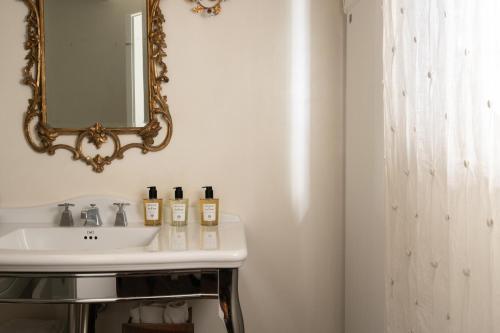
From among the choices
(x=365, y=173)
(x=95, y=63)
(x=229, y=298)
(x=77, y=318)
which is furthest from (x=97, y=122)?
(x=365, y=173)

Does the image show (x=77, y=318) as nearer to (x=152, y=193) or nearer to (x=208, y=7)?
(x=152, y=193)

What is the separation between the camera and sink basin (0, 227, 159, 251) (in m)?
1.58

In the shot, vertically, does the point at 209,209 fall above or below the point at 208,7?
below

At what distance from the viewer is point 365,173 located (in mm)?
1517

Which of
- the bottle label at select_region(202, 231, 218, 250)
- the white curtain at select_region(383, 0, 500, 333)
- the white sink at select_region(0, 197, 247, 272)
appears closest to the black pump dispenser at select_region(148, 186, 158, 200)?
the white sink at select_region(0, 197, 247, 272)

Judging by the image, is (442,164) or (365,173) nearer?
(442,164)

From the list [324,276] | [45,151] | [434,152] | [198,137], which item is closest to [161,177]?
[198,137]

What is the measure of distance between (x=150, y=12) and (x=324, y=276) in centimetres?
123

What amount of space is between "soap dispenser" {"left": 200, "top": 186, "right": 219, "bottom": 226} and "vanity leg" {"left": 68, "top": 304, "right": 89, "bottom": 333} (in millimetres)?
491

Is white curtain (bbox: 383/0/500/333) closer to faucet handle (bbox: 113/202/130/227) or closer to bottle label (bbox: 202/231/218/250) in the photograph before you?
bottle label (bbox: 202/231/218/250)

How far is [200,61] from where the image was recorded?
171 cm

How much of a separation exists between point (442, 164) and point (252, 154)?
877mm

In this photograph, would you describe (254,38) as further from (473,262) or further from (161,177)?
(473,262)

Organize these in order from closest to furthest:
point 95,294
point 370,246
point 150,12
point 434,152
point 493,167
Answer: point 493,167
point 434,152
point 95,294
point 370,246
point 150,12
